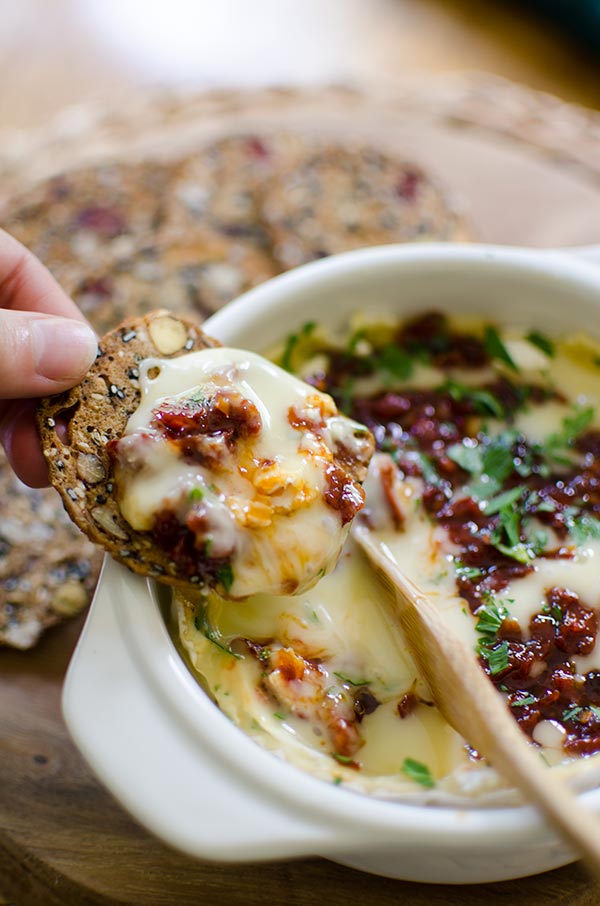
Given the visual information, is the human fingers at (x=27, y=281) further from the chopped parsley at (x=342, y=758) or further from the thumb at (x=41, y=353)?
the chopped parsley at (x=342, y=758)

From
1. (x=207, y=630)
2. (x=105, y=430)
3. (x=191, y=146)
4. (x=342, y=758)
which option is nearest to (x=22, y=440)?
(x=105, y=430)

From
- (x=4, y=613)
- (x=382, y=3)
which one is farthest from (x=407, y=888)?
(x=382, y=3)

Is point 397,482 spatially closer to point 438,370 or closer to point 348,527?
point 348,527

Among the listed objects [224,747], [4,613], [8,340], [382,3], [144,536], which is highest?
[382,3]

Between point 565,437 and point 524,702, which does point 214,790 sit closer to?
point 524,702

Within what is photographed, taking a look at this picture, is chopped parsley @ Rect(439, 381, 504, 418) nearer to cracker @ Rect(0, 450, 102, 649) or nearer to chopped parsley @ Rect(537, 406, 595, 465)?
chopped parsley @ Rect(537, 406, 595, 465)
